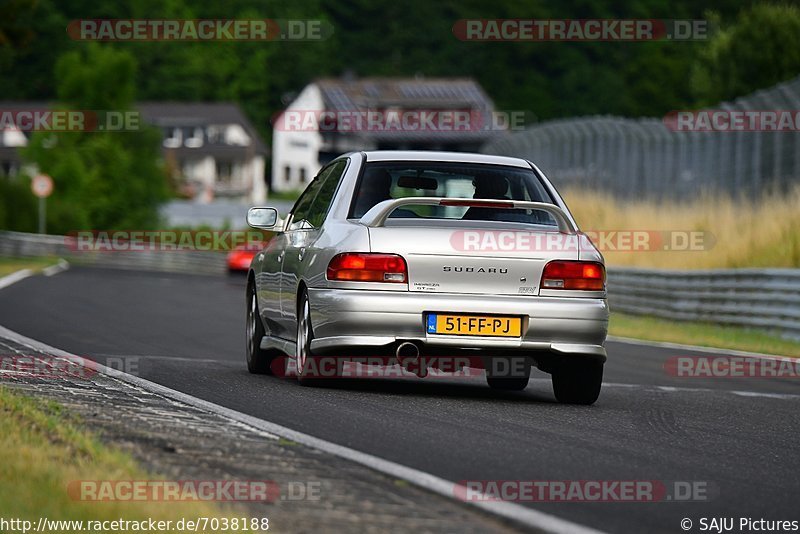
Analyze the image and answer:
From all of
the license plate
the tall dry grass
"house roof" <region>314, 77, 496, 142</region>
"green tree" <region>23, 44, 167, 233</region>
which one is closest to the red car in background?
the tall dry grass

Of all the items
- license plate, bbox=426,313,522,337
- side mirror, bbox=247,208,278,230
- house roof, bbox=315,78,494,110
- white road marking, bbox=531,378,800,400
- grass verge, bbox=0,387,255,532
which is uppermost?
house roof, bbox=315,78,494,110

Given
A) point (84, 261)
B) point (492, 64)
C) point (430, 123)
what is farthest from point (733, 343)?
point (492, 64)

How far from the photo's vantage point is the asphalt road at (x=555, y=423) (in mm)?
7258

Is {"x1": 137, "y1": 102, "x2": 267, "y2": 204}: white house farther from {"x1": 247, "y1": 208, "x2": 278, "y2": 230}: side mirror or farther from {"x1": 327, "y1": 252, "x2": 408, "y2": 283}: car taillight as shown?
{"x1": 327, "y1": 252, "x2": 408, "y2": 283}: car taillight

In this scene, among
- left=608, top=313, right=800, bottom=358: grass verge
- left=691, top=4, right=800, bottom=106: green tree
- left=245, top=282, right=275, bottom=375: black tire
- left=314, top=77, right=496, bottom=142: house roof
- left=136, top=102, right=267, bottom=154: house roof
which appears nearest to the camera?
left=245, top=282, right=275, bottom=375: black tire

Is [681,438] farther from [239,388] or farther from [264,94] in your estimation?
[264,94]

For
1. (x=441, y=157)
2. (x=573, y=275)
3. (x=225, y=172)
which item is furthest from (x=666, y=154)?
(x=225, y=172)

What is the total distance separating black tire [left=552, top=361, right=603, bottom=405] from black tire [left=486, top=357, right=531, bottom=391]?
0.23 m

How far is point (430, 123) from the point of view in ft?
393

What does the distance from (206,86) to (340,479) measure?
414ft

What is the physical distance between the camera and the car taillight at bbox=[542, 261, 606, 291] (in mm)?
10320

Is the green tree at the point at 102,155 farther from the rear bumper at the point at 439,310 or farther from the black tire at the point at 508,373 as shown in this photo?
the rear bumper at the point at 439,310

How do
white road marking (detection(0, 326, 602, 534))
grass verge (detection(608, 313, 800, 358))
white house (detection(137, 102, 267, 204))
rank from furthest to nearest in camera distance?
white house (detection(137, 102, 267, 204)) < grass verge (detection(608, 313, 800, 358)) < white road marking (detection(0, 326, 602, 534))

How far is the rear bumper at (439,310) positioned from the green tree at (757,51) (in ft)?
186
